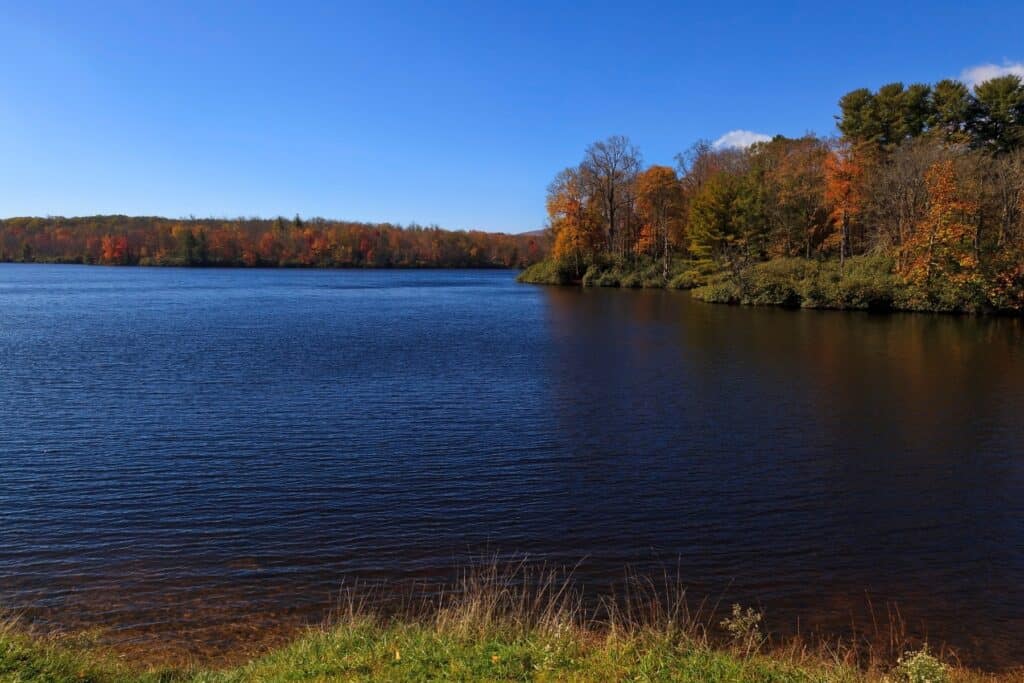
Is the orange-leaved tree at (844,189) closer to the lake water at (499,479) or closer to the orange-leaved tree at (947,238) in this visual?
the orange-leaved tree at (947,238)

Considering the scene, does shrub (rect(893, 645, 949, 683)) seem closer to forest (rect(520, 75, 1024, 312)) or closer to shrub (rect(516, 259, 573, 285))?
forest (rect(520, 75, 1024, 312))

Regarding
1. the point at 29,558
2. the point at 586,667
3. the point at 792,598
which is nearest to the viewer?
the point at 586,667

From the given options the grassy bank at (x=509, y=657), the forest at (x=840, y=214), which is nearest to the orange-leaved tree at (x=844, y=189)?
the forest at (x=840, y=214)

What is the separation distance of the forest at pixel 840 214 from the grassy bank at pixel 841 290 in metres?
0.10

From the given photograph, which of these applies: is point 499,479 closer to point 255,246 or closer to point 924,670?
point 924,670

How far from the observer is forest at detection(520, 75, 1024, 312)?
156 ft

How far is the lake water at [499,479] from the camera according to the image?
34.7 ft

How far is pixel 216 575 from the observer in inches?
429

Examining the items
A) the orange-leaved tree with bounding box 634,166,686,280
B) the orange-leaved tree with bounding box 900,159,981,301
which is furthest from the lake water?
the orange-leaved tree with bounding box 634,166,686,280

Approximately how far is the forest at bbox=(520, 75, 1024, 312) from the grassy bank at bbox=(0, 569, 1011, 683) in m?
47.7

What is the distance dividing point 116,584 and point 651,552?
8.70 metres

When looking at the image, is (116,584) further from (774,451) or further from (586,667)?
(774,451)

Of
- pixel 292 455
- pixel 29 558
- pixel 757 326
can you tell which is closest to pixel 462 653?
pixel 29 558

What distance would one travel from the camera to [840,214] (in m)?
59.4
